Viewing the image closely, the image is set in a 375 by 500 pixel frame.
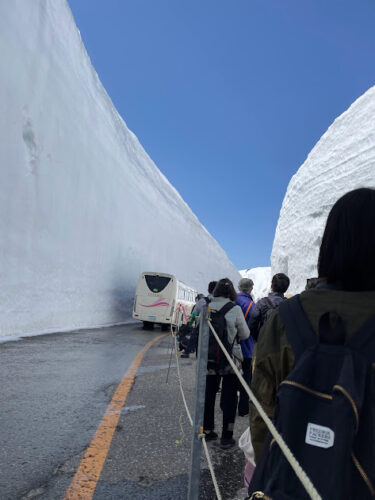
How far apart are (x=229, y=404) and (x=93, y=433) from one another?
1114 millimetres

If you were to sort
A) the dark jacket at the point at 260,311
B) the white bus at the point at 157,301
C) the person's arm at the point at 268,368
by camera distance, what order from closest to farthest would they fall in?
the person's arm at the point at 268,368 → the dark jacket at the point at 260,311 → the white bus at the point at 157,301

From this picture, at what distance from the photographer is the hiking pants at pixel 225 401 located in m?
3.11

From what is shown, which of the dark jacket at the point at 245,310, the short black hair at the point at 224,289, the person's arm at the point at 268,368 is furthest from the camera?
the dark jacket at the point at 245,310

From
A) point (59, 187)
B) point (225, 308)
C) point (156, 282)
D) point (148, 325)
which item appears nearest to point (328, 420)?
point (225, 308)

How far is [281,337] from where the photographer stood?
1148 millimetres

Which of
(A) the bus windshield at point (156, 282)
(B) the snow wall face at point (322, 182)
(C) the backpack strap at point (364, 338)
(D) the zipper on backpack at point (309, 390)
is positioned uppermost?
(B) the snow wall face at point (322, 182)

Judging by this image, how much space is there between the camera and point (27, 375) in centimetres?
509

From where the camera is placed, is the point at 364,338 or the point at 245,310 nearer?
the point at 364,338

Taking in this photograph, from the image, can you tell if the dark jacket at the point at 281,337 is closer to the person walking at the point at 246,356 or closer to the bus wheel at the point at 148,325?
the person walking at the point at 246,356

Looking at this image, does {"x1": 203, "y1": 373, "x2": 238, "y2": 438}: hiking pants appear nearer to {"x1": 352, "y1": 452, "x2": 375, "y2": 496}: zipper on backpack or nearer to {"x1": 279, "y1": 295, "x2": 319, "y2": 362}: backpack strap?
{"x1": 279, "y1": 295, "x2": 319, "y2": 362}: backpack strap

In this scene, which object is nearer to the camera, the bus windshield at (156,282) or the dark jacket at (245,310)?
the dark jacket at (245,310)

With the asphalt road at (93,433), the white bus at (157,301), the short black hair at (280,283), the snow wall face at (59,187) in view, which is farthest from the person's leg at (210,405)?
the white bus at (157,301)

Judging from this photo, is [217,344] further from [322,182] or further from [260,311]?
[322,182]

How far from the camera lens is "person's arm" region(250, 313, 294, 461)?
1.14 metres
